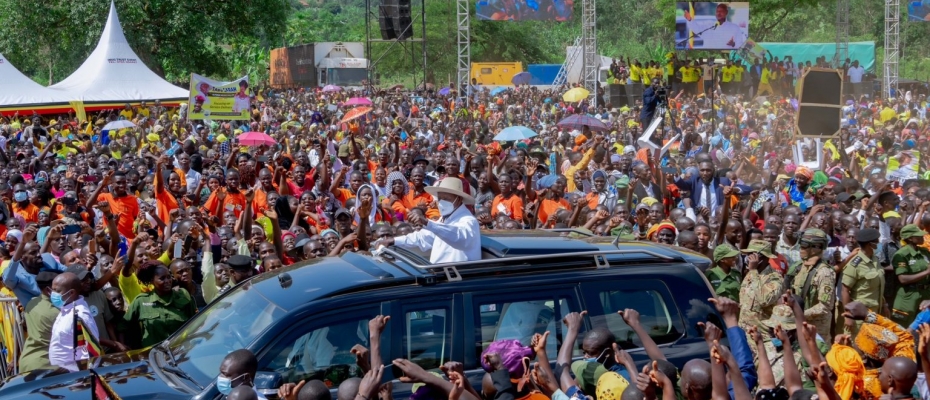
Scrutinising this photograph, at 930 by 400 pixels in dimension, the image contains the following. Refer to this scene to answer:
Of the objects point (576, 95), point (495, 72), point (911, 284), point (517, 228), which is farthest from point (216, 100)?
point (495, 72)

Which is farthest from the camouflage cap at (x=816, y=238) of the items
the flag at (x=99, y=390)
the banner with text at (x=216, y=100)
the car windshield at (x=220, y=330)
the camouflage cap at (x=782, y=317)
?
the banner with text at (x=216, y=100)

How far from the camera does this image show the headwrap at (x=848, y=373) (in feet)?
15.2

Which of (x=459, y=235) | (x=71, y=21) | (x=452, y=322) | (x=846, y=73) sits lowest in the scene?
(x=452, y=322)

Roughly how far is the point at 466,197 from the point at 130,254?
104 inches

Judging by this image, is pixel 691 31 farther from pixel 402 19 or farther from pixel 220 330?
pixel 220 330

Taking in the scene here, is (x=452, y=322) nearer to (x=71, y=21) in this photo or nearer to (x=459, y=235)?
(x=459, y=235)

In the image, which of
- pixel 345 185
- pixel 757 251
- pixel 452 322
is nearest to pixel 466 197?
pixel 452 322

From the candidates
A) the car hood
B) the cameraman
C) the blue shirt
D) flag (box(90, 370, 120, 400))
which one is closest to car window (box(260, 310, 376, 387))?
the car hood

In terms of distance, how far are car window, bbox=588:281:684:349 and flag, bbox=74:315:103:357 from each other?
3157mm

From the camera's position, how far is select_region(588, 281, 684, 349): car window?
5.02 m

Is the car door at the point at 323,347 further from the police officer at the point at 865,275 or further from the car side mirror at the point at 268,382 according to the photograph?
the police officer at the point at 865,275

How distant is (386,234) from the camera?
7609mm

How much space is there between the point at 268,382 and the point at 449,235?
142cm

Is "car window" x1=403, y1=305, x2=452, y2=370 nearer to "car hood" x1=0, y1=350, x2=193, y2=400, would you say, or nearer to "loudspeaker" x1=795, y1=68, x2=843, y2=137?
"car hood" x1=0, y1=350, x2=193, y2=400
